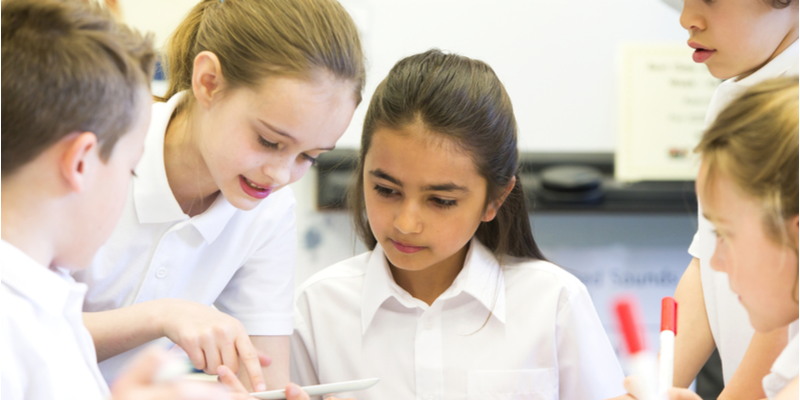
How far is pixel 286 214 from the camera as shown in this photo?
A: 1.03 metres

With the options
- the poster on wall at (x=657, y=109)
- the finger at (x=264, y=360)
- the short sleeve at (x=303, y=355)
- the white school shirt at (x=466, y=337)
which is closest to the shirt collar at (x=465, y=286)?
the white school shirt at (x=466, y=337)

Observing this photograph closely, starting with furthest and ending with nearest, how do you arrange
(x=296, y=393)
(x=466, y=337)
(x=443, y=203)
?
1. (x=466, y=337)
2. (x=443, y=203)
3. (x=296, y=393)

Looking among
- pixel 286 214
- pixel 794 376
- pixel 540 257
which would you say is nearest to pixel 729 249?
pixel 794 376

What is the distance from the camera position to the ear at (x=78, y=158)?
1.79 ft

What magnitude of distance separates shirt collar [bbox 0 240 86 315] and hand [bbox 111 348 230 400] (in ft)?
0.38

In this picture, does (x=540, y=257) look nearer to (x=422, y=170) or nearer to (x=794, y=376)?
(x=422, y=170)

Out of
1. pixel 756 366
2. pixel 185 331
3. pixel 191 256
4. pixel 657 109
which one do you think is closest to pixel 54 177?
pixel 185 331

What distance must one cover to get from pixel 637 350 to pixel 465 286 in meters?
0.47

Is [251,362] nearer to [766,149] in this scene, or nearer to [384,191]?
[384,191]

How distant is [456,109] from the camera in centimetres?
96

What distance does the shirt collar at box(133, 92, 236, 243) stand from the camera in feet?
2.86

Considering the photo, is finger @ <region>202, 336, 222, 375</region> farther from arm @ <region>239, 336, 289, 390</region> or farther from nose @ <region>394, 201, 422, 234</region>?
nose @ <region>394, 201, 422, 234</region>

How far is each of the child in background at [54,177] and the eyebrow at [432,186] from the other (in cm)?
42

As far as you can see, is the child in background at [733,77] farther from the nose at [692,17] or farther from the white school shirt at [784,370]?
the white school shirt at [784,370]
